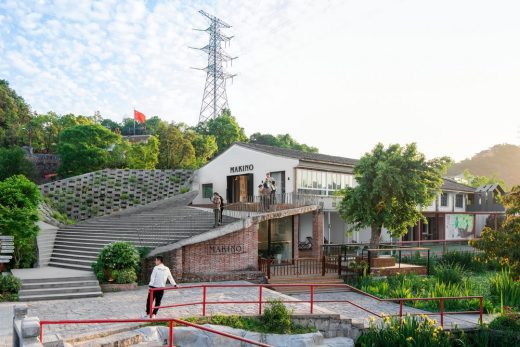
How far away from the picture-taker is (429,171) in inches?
819

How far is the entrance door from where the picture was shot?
95.8 ft

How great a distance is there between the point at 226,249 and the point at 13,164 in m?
25.5

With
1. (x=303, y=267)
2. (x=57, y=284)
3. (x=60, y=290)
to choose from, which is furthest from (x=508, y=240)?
(x=57, y=284)

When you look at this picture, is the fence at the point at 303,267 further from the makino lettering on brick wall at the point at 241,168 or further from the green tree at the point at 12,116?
the green tree at the point at 12,116

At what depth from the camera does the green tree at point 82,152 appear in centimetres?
3684

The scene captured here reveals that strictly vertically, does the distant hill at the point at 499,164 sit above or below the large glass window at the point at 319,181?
above

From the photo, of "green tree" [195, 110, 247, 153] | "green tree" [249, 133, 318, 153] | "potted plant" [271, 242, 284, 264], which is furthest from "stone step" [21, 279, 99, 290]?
"green tree" [249, 133, 318, 153]

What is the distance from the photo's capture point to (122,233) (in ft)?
70.9

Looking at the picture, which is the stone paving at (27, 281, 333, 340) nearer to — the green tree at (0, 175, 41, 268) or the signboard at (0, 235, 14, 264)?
the signboard at (0, 235, 14, 264)

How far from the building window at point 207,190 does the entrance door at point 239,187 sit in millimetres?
1836

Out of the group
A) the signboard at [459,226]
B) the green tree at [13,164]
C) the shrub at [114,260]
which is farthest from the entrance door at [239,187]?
the signboard at [459,226]

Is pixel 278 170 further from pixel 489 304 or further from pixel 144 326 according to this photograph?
pixel 144 326

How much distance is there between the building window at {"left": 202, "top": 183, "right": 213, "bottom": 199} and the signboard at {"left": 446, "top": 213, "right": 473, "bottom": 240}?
21.0m

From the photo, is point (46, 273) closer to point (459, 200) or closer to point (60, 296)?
point (60, 296)
